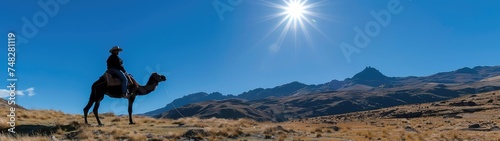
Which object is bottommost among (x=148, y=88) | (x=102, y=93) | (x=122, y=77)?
(x=102, y=93)

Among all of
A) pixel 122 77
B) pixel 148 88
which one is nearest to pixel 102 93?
pixel 122 77

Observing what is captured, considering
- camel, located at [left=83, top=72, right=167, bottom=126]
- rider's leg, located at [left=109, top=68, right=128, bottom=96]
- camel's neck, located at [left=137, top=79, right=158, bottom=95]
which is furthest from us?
camel's neck, located at [left=137, top=79, right=158, bottom=95]

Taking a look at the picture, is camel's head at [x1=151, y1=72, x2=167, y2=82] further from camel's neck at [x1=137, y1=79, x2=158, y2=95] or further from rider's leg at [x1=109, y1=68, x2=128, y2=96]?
rider's leg at [x1=109, y1=68, x2=128, y2=96]

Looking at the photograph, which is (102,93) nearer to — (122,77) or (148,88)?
(122,77)

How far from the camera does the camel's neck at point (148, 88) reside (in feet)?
64.4

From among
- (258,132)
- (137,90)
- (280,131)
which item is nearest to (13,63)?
(137,90)

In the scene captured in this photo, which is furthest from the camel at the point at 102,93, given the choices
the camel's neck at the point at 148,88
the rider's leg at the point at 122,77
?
the rider's leg at the point at 122,77

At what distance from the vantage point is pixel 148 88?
19.9m

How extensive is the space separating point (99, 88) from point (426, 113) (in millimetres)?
95788

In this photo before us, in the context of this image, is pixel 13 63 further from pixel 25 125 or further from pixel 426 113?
pixel 426 113

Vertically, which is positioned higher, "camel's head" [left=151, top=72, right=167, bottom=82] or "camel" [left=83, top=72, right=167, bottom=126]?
"camel's head" [left=151, top=72, right=167, bottom=82]

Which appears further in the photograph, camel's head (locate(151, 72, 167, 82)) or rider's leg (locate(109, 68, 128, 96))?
camel's head (locate(151, 72, 167, 82))

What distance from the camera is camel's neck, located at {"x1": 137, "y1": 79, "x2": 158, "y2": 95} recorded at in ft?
64.4

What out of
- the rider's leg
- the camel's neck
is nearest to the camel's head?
the camel's neck
